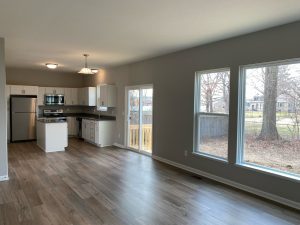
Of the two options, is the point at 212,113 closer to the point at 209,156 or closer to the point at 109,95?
the point at 209,156

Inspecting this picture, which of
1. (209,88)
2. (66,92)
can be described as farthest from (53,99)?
(209,88)

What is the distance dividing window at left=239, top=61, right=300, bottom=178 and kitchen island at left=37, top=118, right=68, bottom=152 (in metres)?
4.91

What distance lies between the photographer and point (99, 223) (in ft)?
9.03

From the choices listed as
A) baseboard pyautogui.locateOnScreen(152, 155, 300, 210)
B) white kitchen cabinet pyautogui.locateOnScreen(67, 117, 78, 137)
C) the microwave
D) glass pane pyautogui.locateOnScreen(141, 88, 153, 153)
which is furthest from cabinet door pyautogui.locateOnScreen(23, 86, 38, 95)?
baseboard pyautogui.locateOnScreen(152, 155, 300, 210)

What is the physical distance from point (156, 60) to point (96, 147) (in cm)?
338

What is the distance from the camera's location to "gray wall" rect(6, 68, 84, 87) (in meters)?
8.34

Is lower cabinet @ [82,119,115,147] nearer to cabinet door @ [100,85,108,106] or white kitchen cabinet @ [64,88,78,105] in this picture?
cabinet door @ [100,85,108,106]

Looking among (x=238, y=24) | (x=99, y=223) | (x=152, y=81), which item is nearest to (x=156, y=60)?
(x=152, y=81)

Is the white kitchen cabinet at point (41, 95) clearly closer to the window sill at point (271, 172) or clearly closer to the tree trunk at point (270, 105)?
the window sill at point (271, 172)

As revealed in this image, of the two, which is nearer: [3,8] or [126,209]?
[3,8]

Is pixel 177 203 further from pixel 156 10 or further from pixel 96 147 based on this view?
pixel 96 147

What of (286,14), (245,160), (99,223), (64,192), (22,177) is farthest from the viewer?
(22,177)

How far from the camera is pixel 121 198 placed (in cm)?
348

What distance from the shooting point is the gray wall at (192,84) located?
3.39 metres
